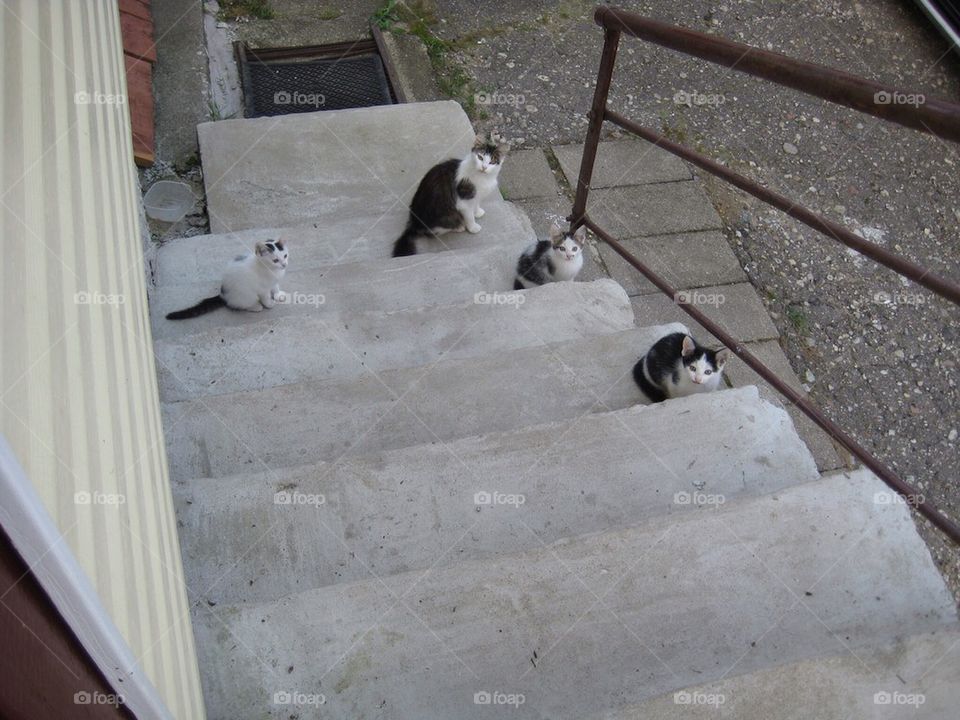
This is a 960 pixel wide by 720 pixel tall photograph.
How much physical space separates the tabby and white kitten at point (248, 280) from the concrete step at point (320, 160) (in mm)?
863

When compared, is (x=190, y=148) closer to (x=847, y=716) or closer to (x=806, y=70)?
(x=806, y=70)

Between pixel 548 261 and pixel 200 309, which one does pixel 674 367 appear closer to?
pixel 548 261

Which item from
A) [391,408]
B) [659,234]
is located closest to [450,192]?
[659,234]

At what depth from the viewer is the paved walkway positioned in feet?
13.9

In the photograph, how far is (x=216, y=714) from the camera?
5.38 feet

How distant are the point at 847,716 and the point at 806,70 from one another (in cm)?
140

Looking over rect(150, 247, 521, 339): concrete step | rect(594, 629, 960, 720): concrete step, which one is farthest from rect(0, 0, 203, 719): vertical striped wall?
rect(150, 247, 521, 339): concrete step

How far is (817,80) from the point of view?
1.79 metres

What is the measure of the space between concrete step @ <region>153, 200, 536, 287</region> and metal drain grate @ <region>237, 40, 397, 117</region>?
1.37 meters

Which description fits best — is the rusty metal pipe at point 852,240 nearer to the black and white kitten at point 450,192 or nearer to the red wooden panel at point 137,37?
the black and white kitten at point 450,192

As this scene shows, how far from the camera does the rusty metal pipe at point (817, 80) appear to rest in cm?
→ 152

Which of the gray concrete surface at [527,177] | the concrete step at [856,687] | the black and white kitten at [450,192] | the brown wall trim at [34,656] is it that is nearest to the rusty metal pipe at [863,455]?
the concrete step at [856,687]

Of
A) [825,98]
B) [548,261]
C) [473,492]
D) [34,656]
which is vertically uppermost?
[825,98]

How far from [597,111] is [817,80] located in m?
1.25
